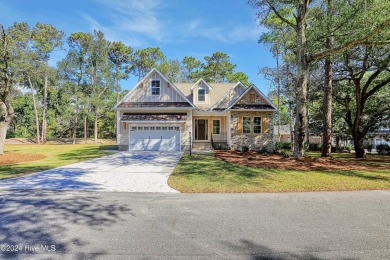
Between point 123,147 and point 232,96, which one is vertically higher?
point 232,96

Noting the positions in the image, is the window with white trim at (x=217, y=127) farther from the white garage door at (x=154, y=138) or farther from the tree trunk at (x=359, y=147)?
the tree trunk at (x=359, y=147)

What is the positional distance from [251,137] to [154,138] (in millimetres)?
8359

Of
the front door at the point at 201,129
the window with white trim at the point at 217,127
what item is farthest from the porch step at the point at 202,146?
the window with white trim at the point at 217,127

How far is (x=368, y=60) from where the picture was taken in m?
14.8

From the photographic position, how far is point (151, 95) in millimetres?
20234

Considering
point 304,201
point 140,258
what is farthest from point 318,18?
point 140,258

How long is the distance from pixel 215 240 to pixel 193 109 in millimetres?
16687

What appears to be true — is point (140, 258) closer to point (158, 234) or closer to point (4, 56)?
point (158, 234)

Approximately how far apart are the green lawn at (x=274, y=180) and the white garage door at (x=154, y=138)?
10056 millimetres

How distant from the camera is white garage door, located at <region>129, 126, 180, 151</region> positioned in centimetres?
1966

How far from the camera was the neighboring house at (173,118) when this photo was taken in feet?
64.0

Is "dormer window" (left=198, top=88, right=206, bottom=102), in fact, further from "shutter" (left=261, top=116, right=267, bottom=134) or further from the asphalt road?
the asphalt road

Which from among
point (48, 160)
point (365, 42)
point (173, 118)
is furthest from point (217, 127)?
point (48, 160)

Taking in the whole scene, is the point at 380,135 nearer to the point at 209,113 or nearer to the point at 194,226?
the point at 209,113
